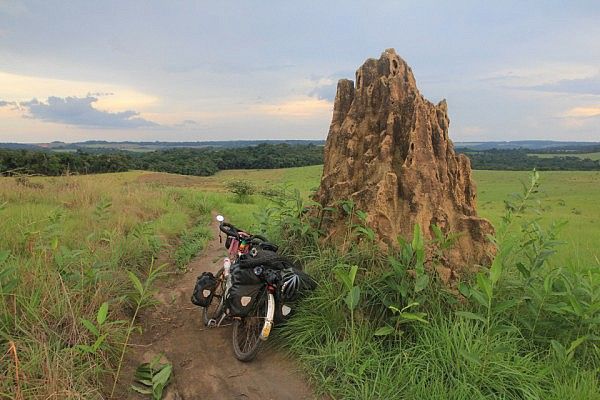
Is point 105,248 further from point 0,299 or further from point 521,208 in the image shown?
point 521,208

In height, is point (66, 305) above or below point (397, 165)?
below

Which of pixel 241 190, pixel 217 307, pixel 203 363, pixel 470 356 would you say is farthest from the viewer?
pixel 241 190

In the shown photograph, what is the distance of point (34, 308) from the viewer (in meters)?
3.63

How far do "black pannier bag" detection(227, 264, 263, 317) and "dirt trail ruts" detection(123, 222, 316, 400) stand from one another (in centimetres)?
48

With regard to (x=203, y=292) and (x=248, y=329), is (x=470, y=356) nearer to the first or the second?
(x=248, y=329)

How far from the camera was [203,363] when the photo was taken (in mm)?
4102

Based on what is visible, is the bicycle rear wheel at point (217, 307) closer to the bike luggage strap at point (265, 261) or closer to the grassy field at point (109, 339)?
the bike luggage strap at point (265, 261)

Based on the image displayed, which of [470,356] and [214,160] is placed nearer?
[470,356]

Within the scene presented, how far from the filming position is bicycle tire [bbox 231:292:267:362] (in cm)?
421

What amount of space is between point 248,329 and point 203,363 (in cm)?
53

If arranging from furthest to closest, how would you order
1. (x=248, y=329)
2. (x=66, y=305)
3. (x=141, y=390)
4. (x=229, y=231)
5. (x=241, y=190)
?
(x=241, y=190) → (x=229, y=231) → (x=248, y=329) → (x=66, y=305) → (x=141, y=390)

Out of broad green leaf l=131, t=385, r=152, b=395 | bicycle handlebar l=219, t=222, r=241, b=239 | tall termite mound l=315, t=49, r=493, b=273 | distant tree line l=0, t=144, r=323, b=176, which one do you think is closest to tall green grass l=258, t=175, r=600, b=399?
tall termite mound l=315, t=49, r=493, b=273

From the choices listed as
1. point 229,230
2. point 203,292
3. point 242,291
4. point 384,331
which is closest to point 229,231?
point 229,230

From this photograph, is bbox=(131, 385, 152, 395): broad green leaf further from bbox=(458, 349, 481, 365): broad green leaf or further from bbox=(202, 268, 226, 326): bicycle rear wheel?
bbox=(458, 349, 481, 365): broad green leaf
